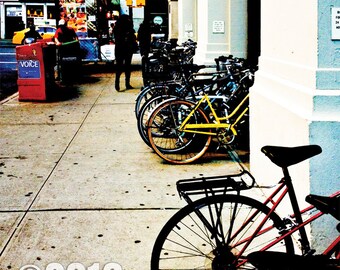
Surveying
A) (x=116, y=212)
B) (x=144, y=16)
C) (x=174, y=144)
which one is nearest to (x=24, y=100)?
(x=174, y=144)

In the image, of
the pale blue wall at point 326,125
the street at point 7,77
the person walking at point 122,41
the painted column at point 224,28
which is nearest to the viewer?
the pale blue wall at point 326,125

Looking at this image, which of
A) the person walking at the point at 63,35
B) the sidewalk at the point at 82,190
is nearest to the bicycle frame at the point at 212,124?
the sidewalk at the point at 82,190

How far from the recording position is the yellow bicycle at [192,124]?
20.8 feet

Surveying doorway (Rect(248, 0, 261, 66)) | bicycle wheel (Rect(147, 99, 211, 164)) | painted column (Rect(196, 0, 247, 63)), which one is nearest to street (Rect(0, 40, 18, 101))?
painted column (Rect(196, 0, 247, 63))

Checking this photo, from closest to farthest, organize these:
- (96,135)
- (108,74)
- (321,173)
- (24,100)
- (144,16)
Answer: (321,173), (96,135), (24,100), (108,74), (144,16)

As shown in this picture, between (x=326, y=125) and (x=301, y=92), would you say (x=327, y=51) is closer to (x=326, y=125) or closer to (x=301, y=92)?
(x=301, y=92)

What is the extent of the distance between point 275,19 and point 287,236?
2.50 metres

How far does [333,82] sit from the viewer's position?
12.2ft

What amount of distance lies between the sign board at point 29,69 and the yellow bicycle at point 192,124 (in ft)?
17.6

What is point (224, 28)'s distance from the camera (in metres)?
10.3

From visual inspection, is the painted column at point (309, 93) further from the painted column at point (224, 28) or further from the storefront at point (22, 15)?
the storefront at point (22, 15)

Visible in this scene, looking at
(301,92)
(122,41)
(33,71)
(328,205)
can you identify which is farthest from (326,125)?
(122,41)

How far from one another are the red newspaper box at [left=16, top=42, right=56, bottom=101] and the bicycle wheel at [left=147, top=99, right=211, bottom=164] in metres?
5.42

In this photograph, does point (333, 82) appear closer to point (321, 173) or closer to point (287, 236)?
point (321, 173)
